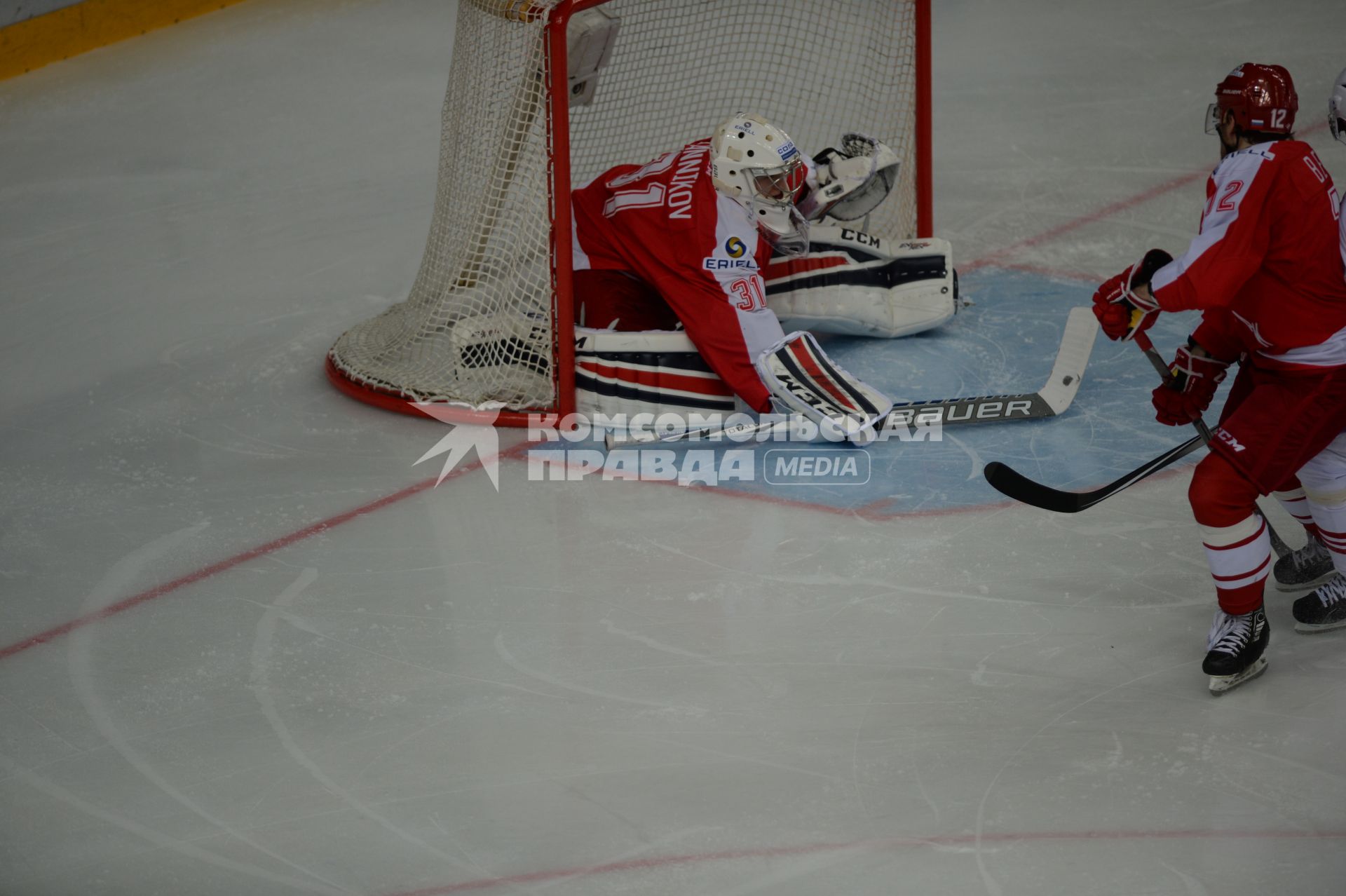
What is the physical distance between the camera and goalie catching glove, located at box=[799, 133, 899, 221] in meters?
4.38

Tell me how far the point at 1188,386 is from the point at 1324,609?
515mm

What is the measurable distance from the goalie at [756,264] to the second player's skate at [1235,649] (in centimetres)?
124

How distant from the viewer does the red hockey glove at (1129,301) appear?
9.56ft

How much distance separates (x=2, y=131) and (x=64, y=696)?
4.22 meters

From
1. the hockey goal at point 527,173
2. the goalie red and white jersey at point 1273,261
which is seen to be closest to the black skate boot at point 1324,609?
the goalie red and white jersey at point 1273,261

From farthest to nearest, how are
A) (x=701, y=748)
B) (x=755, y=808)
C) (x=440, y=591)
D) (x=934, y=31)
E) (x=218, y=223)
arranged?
(x=934, y=31), (x=218, y=223), (x=440, y=591), (x=701, y=748), (x=755, y=808)

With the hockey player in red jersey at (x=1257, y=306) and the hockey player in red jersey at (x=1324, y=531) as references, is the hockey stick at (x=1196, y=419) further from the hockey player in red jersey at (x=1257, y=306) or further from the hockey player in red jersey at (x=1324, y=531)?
the hockey player in red jersey at (x=1257, y=306)

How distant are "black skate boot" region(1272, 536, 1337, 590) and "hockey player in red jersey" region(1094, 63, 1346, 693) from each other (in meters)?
0.38

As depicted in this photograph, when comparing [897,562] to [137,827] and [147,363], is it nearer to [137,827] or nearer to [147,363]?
[137,827]

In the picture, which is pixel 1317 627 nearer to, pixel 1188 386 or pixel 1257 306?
pixel 1188 386

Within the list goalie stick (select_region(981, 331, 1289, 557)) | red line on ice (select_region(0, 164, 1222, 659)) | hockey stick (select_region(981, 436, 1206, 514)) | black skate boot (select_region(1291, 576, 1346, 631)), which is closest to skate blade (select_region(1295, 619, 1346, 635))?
black skate boot (select_region(1291, 576, 1346, 631))

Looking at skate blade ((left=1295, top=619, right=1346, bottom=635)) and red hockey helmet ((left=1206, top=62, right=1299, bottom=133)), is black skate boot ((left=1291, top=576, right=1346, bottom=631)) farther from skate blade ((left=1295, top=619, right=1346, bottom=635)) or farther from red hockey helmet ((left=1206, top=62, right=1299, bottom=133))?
red hockey helmet ((left=1206, top=62, right=1299, bottom=133))

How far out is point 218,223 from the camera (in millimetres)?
5727

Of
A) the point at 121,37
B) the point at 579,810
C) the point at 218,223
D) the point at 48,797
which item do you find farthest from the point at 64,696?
the point at 121,37
